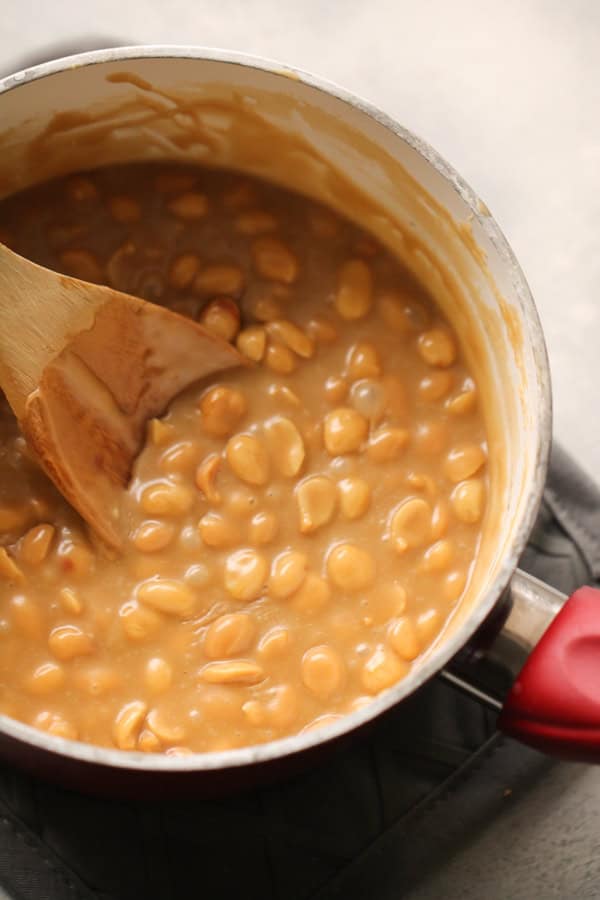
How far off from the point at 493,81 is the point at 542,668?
98cm

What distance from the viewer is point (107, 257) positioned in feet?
4.04

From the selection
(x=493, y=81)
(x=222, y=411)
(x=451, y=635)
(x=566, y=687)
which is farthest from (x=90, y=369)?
(x=493, y=81)

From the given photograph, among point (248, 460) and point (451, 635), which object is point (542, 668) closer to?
point (451, 635)

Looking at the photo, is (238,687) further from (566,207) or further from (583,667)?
(566,207)

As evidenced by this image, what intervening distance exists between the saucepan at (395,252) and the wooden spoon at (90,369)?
0.65 feet

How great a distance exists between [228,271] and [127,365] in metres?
0.15

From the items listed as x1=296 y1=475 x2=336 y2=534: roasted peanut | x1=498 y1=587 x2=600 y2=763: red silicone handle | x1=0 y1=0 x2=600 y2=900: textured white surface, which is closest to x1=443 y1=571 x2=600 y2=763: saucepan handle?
x1=498 y1=587 x2=600 y2=763: red silicone handle

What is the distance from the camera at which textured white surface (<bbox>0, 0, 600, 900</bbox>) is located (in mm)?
1578

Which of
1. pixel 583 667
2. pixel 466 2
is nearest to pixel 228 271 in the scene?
pixel 583 667

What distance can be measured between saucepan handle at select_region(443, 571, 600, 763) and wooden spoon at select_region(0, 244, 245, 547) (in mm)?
395

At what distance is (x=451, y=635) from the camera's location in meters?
0.96

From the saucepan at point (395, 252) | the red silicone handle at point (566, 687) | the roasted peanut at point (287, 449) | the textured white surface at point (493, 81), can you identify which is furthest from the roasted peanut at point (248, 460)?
the textured white surface at point (493, 81)

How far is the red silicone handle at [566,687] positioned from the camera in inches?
35.7

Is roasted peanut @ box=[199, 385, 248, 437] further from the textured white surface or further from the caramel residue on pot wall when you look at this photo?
the textured white surface
